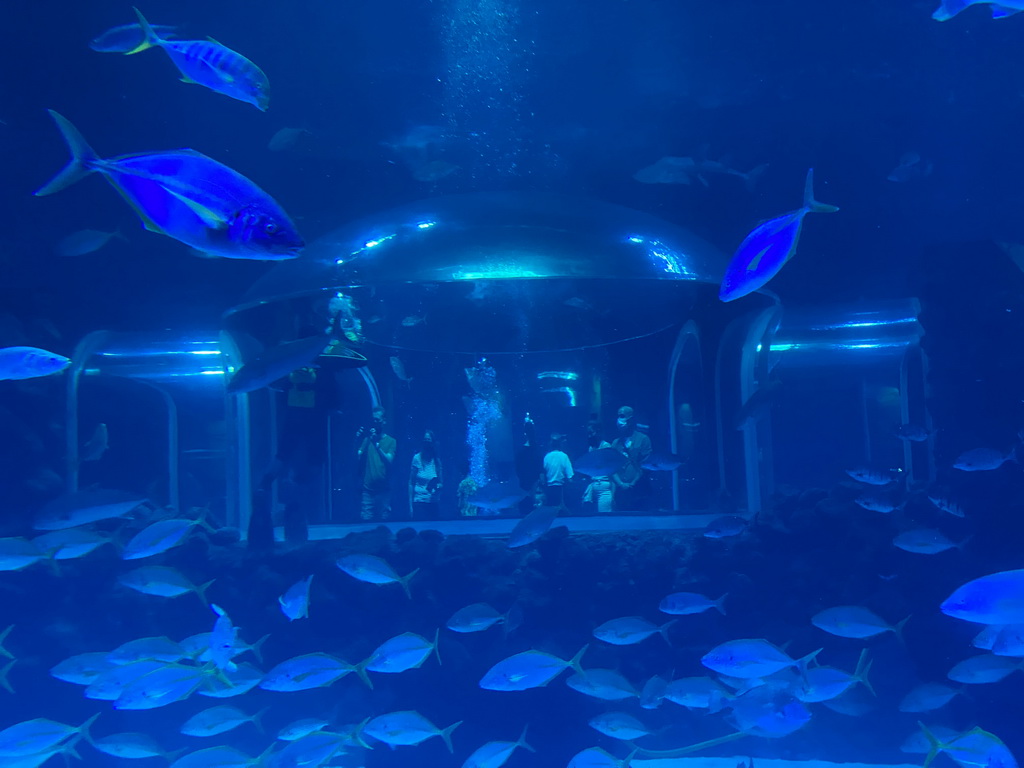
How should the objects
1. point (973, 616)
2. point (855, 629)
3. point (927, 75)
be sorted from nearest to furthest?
point (973, 616) → point (855, 629) → point (927, 75)

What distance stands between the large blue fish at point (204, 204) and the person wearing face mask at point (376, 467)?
5.02m

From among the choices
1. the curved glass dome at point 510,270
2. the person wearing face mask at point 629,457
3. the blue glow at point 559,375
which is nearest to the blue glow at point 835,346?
the curved glass dome at point 510,270

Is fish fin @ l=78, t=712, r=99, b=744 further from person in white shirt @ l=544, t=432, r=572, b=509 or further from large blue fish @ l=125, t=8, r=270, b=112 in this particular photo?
large blue fish @ l=125, t=8, r=270, b=112

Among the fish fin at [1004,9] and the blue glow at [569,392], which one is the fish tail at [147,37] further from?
the fish fin at [1004,9]

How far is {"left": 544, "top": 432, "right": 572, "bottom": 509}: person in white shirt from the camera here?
649 cm

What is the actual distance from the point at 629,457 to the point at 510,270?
7.68ft

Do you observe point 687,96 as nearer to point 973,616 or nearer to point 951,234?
point 951,234

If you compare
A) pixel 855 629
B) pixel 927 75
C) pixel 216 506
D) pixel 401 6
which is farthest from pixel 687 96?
pixel 216 506

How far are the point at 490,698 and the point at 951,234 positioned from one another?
33.1 ft

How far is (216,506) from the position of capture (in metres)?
7.79

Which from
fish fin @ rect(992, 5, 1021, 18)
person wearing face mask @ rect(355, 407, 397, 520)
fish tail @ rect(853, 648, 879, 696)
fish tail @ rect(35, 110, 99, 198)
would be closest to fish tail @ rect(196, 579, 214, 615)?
person wearing face mask @ rect(355, 407, 397, 520)

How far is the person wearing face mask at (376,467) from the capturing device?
257 inches

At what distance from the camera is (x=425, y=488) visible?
6.46m

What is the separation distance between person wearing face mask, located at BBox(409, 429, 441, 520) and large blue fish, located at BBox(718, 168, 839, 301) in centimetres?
451
